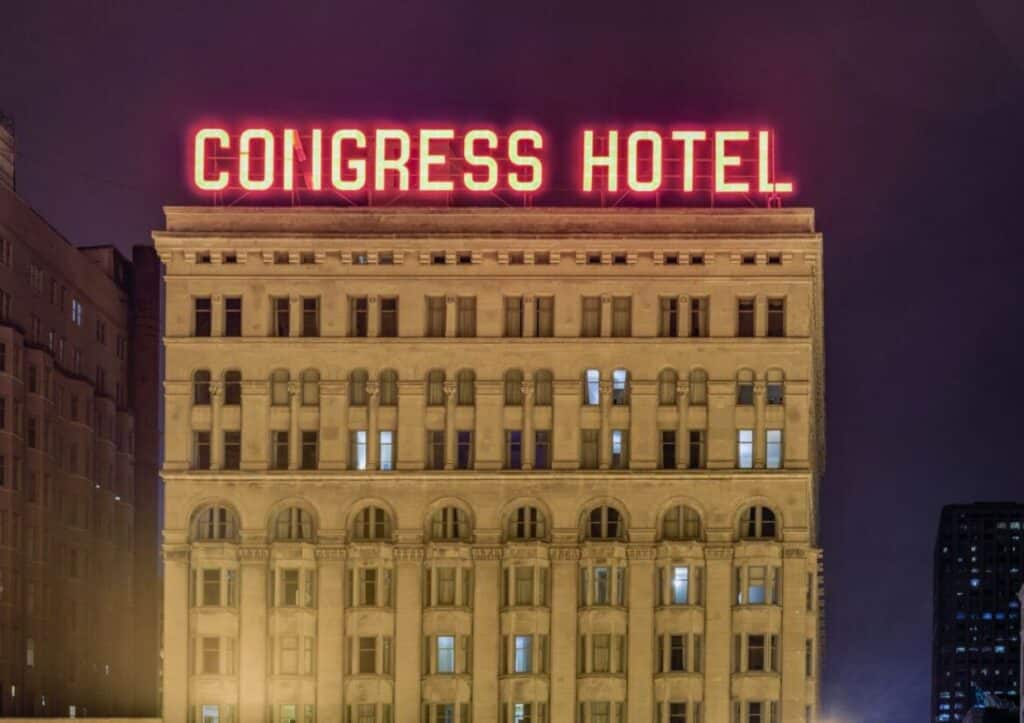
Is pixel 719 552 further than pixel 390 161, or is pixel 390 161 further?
pixel 390 161

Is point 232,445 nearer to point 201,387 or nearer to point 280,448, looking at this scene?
point 280,448

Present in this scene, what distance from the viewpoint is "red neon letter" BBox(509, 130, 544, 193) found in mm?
138750

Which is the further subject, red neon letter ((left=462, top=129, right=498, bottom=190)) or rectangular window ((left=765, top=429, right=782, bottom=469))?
red neon letter ((left=462, top=129, right=498, bottom=190))

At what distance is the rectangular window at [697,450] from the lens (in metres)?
137

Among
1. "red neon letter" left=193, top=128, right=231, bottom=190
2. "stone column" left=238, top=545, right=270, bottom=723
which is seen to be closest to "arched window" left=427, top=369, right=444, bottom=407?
"stone column" left=238, top=545, right=270, bottom=723

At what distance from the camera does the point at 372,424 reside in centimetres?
13738

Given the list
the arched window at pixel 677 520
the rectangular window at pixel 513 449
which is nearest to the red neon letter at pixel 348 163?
the rectangular window at pixel 513 449

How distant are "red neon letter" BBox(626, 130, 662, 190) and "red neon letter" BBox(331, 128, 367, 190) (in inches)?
652

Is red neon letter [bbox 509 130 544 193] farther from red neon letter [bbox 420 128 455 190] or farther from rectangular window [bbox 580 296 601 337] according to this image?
rectangular window [bbox 580 296 601 337]

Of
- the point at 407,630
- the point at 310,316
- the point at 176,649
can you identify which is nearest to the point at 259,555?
the point at 176,649

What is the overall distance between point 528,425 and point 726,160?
813 inches

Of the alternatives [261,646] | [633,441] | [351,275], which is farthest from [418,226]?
[261,646]

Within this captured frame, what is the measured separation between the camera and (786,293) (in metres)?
138

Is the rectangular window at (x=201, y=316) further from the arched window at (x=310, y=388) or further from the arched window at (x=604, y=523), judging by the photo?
the arched window at (x=604, y=523)
